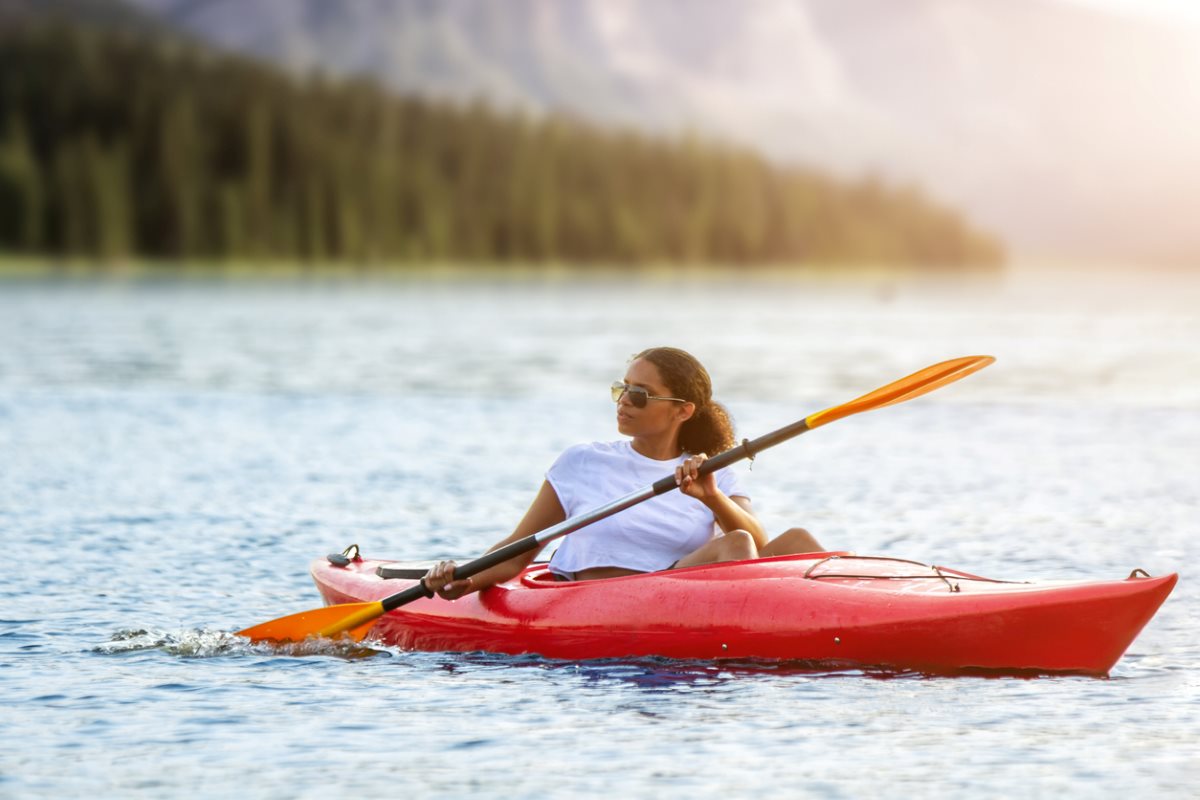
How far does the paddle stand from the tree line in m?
94.1

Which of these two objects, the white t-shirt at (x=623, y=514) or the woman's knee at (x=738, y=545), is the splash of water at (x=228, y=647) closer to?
the white t-shirt at (x=623, y=514)

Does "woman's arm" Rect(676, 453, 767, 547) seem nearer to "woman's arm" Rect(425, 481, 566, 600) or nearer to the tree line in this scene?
"woman's arm" Rect(425, 481, 566, 600)

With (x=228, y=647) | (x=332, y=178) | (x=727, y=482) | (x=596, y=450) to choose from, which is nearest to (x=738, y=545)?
(x=727, y=482)

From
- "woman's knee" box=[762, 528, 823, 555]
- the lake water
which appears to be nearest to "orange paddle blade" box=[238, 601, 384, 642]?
the lake water

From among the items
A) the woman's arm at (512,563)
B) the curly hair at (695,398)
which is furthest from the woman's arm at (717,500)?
the woman's arm at (512,563)

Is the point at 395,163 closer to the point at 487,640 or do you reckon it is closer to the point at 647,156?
the point at 647,156

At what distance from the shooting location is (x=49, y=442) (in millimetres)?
18656

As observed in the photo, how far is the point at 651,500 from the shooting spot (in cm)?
798

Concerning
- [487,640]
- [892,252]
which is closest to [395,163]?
[892,252]

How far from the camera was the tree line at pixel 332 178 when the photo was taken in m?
104

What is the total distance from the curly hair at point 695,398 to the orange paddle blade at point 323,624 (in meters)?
1.73

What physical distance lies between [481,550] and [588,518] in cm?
474

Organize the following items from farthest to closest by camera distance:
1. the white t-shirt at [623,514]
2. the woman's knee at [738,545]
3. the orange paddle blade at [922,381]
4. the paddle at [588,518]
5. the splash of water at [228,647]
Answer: the splash of water at [228,647]
the orange paddle blade at [922,381]
the white t-shirt at [623,514]
the woman's knee at [738,545]
the paddle at [588,518]

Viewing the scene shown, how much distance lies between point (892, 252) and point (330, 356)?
136 m
